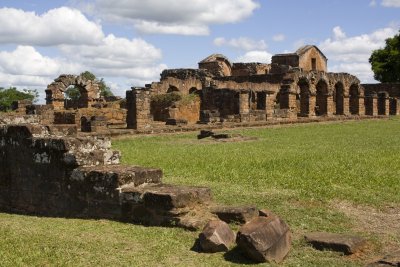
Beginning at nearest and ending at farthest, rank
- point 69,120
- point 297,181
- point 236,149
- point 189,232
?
point 189,232, point 297,181, point 236,149, point 69,120

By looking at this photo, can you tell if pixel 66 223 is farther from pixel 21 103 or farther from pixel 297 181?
pixel 21 103

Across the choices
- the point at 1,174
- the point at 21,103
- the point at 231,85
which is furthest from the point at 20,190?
the point at 231,85

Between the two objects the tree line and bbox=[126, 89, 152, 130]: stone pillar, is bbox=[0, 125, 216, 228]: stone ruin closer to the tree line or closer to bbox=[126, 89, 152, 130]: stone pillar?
bbox=[126, 89, 152, 130]: stone pillar

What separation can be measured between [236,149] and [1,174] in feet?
22.9

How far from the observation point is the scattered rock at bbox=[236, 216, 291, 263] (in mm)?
4617

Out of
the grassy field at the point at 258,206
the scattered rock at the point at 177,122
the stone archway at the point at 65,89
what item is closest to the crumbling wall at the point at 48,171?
the grassy field at the point at 258,206

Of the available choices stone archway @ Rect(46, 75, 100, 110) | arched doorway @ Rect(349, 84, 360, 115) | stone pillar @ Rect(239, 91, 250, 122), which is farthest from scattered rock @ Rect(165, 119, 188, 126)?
arched doorway @ Rect(349, 84, 360, 115)

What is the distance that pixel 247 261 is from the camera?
4711mm

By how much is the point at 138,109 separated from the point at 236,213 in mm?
15952

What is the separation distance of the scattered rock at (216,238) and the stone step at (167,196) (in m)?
0.71

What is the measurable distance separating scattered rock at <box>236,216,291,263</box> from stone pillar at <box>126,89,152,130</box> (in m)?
16.6

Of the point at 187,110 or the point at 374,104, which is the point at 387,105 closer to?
the point at 374,104

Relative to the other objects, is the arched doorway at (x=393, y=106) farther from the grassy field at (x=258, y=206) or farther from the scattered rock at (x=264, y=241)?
the scattered rock at (x=264, y=241)

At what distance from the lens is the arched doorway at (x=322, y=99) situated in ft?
108
